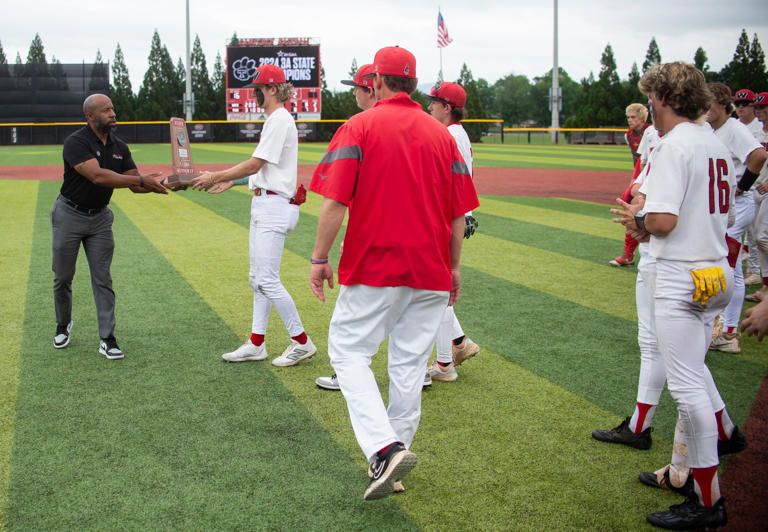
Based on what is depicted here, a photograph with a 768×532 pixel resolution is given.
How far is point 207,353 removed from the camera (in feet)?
19.0

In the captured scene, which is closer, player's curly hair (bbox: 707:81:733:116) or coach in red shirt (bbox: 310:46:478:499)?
coach in red shirt (bbox: 310:46:478:499)

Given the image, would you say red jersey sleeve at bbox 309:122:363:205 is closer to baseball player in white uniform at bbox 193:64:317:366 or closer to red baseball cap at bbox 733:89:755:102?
baseball player in white uniform at bbox 193:64:317:366

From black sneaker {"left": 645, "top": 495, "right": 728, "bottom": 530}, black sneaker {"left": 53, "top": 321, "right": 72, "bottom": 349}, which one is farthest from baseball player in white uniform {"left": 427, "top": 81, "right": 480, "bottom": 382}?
black sneaker {"left": 53, "top": 321, "right": 72, "bottom": 349}

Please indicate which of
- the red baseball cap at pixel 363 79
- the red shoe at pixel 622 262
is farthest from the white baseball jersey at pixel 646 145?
the red baseball cap at pixel 363 79

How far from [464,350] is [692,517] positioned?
2271 mm

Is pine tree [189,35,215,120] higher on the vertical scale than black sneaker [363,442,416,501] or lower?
higher

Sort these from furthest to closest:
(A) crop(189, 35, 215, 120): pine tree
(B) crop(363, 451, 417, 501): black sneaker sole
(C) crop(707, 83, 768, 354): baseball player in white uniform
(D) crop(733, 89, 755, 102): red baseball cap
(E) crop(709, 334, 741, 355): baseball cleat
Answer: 1. (A) crop(189, 35, 215, 120): pine tree
2. (D) crop(733, 89, 755, 102): red baseball cap
3. (E) crop(709, 334, 741, 355): baseball cleat
4. (C) crop(707, 83, 768, 354): baseball player in white uniform
5. (B) crop(363, 451, 417, 501): black sneaker sole

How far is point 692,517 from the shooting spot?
10.6 feet

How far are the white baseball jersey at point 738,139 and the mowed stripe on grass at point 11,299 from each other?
19.4ft

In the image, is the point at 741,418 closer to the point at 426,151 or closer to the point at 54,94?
the point at 426,151

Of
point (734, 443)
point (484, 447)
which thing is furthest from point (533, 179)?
point (484, 447)

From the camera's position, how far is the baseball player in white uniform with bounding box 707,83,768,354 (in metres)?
5.66

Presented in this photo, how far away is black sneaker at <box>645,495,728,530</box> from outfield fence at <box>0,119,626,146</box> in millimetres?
41685

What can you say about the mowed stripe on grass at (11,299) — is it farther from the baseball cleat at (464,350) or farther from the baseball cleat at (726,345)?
Answer: the baseball cleat at (726,345)
